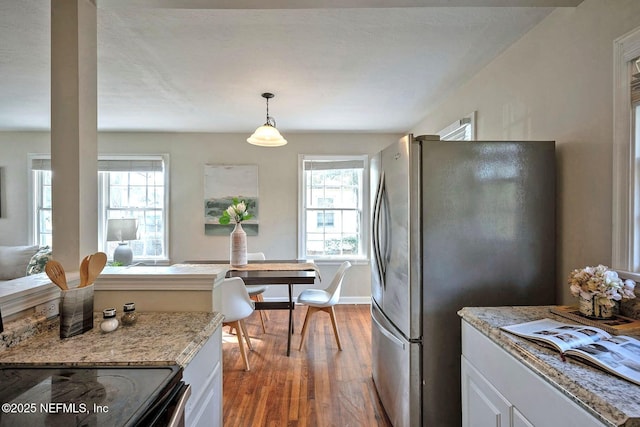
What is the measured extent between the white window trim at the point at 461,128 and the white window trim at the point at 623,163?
1.18 m

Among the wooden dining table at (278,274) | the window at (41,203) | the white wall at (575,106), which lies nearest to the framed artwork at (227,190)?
the wooden dining table at (278,274)

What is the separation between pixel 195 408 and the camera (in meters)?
1.09

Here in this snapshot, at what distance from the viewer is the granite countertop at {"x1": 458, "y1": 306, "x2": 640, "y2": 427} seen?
70 centimetres

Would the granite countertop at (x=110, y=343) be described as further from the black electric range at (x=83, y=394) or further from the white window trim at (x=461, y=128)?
the white window trim at (x=461, y=128)

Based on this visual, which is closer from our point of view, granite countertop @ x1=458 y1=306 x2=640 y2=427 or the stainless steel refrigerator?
granite countertop @ x1=458 y1=306 x2=640 y2=427

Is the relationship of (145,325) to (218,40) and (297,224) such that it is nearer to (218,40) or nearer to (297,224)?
(218,40)

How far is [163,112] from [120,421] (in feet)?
11.4

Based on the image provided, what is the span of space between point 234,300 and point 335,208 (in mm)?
2260

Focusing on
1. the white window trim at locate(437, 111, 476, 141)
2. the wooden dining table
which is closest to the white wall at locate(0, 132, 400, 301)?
the wooden dining table

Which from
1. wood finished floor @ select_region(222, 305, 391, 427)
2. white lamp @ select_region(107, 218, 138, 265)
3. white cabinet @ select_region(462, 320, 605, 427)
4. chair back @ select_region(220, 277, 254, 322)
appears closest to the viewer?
white cabinet @ select_region(462, 320, 605, 427)

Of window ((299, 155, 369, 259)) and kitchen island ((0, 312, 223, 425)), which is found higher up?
window ((299, 155, 369, 259))

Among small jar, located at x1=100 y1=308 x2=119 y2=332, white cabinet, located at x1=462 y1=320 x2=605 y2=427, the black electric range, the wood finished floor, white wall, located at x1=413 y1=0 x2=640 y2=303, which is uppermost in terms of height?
white wall, located at x1=413 y1=0 x2=640 y2=303

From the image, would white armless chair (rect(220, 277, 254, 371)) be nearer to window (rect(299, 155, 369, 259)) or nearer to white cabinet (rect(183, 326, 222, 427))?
white cabinet (rect(183, 326, 222, 427))

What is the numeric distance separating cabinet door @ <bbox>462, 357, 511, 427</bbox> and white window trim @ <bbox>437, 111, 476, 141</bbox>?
1918mm
